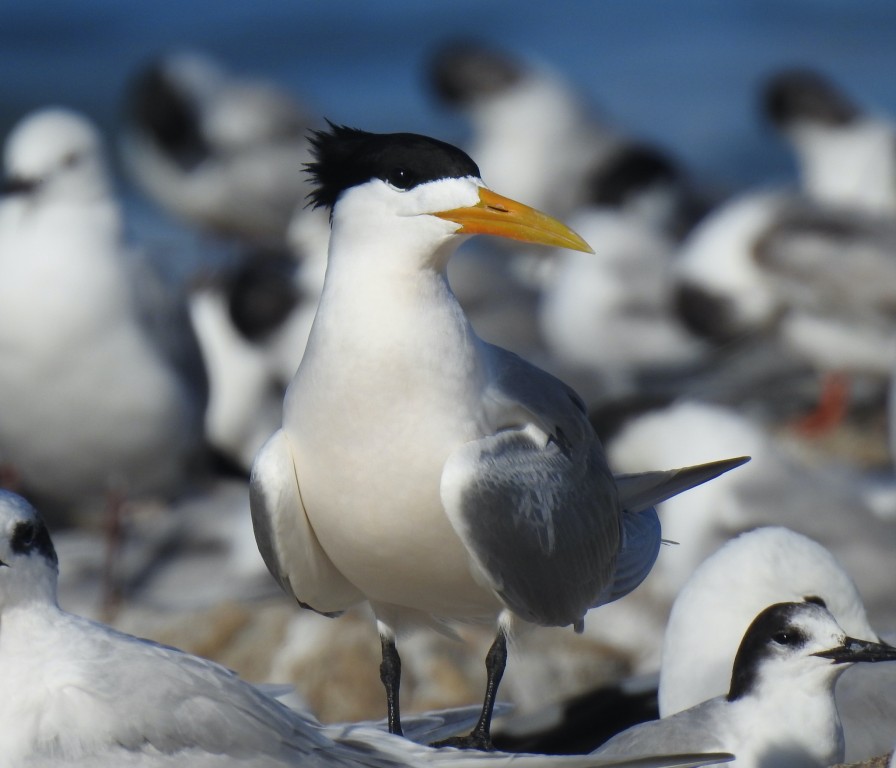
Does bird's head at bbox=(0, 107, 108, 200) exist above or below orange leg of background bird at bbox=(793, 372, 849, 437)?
above

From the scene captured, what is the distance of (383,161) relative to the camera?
3.57 m

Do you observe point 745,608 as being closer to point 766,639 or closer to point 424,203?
point 766,639

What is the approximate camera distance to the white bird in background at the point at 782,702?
138 inches

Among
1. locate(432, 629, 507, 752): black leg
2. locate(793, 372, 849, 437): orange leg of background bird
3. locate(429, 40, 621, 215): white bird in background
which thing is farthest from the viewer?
locate(429, 40, 621, 215): white bird in background

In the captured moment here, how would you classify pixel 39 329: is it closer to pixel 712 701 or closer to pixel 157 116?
pixel 712 701

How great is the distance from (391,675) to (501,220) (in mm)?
1076

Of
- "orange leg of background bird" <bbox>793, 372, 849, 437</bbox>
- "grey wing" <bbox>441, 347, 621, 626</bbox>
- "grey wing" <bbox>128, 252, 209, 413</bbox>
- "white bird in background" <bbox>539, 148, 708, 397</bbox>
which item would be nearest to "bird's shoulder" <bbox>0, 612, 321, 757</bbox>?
"grey wing" <bbox>441, 347, 621, 626</bbox>

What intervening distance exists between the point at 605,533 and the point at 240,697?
998mm

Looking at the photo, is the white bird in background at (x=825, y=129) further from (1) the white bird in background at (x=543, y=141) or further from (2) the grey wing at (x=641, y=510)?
(2) the grey wing at (x=641, y=510)

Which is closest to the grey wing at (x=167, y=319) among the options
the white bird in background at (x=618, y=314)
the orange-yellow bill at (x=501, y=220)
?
the white bird in background at (x=618, y=314)

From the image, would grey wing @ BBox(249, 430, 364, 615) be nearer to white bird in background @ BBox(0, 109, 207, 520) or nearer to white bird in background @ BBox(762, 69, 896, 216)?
white bird in background @ BBox(0, 109, 207, 520)

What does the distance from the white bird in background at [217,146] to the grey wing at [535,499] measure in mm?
10220

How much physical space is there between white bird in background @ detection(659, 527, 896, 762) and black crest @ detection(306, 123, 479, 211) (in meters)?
1.30

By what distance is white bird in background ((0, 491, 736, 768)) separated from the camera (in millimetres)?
3059
